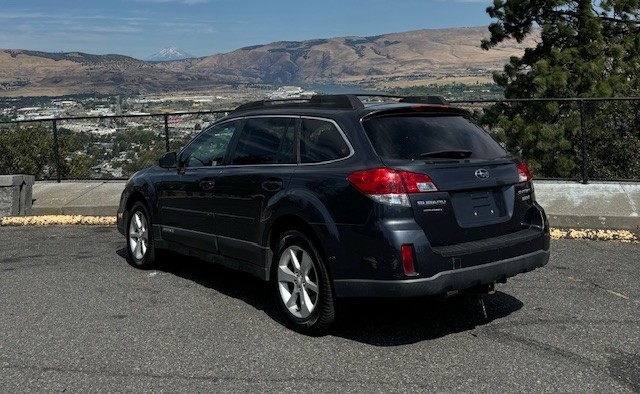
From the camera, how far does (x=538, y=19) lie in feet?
71.1

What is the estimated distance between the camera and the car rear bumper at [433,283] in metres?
4.23

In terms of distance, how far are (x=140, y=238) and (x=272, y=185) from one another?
8.59 feet

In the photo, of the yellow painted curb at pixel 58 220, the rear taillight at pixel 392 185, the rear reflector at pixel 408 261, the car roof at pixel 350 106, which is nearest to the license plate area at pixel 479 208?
the rear taillight at pixel 392 185

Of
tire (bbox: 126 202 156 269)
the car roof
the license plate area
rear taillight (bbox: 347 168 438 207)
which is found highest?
the car roof

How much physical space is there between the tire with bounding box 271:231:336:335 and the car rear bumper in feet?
0.62

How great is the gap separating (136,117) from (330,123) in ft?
29.2

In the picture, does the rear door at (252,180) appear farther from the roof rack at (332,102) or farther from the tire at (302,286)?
the tire at (302,286)

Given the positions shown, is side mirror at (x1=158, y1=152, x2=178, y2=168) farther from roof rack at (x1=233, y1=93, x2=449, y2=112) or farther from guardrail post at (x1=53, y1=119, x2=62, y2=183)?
guardrail post at (x1=53, y1=119, x2=62, y2=183)

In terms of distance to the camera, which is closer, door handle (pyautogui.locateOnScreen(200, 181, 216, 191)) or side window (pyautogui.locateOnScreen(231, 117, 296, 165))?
side window (pyautogui.locateOnScreen(231, 117, 296, 165))

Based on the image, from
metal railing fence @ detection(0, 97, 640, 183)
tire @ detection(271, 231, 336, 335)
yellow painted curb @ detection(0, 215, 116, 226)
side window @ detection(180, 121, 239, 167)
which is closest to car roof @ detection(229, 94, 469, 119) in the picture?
side window @ detection(180, 121, 239, 167)

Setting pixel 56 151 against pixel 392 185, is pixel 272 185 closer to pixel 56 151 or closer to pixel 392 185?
pixel 392 185

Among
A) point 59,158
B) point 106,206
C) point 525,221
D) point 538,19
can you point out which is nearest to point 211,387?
point 525,221

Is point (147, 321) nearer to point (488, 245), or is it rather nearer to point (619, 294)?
point (488, 245)

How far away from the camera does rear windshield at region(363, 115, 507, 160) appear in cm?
457
